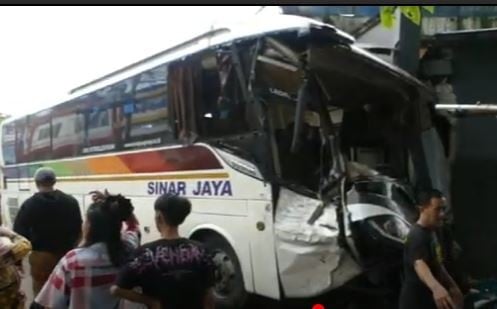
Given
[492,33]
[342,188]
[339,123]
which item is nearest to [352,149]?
[339,123]

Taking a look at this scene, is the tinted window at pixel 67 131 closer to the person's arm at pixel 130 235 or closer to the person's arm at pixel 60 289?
the person's arm at pixel 130 235

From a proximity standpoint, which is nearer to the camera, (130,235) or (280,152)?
(130,235)

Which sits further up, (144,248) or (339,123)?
(339,123)

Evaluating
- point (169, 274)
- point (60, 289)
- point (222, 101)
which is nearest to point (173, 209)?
point (169, 274)

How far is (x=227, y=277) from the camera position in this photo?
18.8 feet

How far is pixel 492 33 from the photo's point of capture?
7.12 meters

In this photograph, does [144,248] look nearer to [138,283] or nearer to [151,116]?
[138,283]

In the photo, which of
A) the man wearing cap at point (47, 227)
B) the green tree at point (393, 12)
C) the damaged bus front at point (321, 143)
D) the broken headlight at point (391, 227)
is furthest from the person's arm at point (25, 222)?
the green tree at point (393, 12)

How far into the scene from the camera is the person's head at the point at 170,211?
314cm

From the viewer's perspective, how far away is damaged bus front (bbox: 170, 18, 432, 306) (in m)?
4.99

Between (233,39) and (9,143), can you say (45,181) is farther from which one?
(9,143)

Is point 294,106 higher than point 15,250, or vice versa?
point 294,106

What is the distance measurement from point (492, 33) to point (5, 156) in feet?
24.6

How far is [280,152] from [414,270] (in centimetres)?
172
